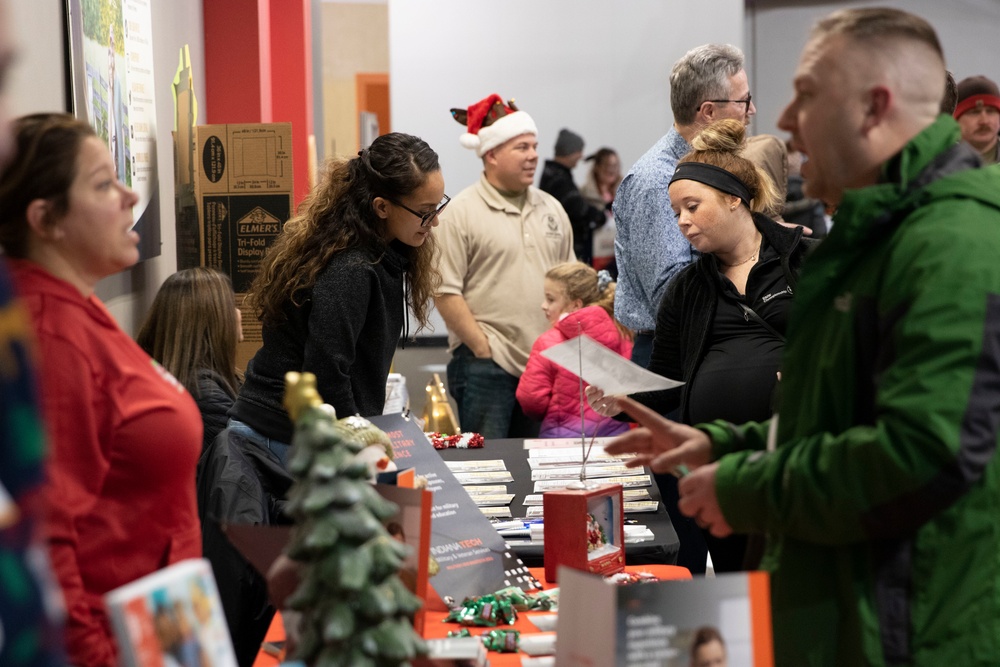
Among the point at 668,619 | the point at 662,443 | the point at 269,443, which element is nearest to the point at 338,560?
the point at 668,619

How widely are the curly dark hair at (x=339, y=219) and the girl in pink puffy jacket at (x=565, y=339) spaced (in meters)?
1.54

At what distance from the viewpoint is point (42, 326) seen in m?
1.46

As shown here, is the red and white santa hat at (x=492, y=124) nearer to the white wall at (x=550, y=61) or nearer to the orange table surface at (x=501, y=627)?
the white wall at (x=550, y=61)

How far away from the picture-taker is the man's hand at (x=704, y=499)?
4.73 ft

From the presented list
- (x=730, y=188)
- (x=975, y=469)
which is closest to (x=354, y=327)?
(x=730, y=188)

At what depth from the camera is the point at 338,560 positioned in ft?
4.25

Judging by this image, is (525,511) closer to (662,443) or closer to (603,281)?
(662,443)

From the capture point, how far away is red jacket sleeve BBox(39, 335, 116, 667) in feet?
4.62

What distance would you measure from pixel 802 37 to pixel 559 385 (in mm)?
5993

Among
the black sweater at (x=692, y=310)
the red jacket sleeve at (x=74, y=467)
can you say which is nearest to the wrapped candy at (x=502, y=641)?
the red jacket sleeve at (x=74, y=467)

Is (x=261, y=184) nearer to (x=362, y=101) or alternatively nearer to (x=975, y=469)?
(x=975, y=469)

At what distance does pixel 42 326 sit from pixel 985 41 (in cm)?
923

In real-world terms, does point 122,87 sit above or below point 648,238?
above

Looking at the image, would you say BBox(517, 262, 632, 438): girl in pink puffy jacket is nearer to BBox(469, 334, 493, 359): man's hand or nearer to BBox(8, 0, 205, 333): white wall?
BBox(469, 334, 493, 359): man's hand
